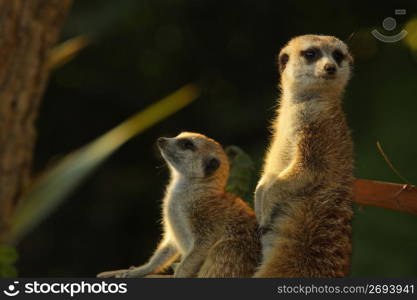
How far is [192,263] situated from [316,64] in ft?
2.35

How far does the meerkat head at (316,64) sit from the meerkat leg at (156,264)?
0.66 metres

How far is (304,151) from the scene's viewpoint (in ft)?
8.40

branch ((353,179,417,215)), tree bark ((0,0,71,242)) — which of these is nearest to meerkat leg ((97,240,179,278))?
branch ((353,179,417,215))

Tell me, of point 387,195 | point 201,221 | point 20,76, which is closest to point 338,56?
point 387,195

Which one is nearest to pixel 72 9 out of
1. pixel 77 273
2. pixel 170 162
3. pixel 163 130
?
pixel 163 130

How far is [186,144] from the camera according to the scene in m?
2.77

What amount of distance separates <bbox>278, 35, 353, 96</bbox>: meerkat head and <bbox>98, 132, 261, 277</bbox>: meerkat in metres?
0.35

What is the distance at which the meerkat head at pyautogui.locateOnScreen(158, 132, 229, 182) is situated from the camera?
2.72m

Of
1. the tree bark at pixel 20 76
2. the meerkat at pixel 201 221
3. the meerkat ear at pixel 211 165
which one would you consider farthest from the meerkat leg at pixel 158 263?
the tree bark at pixel 20 76

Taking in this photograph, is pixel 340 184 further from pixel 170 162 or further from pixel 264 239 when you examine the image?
pixel 170 162

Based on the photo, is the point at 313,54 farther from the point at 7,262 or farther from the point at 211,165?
the point at 7,262

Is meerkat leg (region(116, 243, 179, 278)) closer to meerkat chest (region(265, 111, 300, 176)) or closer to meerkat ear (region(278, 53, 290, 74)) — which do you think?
meerkat chest (region(265, 111, 300, 176))

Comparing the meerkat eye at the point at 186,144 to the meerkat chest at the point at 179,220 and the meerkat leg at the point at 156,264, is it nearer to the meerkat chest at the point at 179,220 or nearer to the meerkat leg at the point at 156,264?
the meerkat chest at the point at 179,220

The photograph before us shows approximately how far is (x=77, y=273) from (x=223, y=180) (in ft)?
11.4
